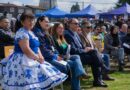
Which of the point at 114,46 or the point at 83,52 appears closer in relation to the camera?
the point at 83,52

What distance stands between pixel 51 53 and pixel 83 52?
1383 millimetres

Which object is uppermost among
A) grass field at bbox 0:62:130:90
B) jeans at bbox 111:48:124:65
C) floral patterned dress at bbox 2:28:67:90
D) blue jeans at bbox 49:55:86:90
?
floral patterned dress at bbox 2:28:67:90

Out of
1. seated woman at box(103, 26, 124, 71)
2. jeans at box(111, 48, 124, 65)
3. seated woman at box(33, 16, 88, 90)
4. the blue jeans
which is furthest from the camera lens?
jeans at box(111, 48, 124, 65)

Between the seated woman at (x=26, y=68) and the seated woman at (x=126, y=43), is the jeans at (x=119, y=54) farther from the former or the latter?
the seated woman at (x=26, y=68)

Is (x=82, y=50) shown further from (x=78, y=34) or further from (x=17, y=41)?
(x=17, y=41)

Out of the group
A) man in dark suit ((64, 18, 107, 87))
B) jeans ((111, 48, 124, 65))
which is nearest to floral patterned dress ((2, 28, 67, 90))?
man in dark suit ((64, 18, 107, 87))

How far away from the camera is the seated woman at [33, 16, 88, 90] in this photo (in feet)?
25.6

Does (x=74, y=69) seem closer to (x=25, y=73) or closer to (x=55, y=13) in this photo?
(x=25, y=73)

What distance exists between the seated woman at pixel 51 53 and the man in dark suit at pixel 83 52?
0.91 m

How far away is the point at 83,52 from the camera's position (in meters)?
9.11

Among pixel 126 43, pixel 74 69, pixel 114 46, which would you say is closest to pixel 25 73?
pixel 74 69

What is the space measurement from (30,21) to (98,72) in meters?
3.14

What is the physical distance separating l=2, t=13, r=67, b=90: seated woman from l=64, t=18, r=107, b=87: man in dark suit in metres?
2.47

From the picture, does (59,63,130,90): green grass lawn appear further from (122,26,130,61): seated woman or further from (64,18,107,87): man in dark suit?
(122,26,130,61): seated woman
